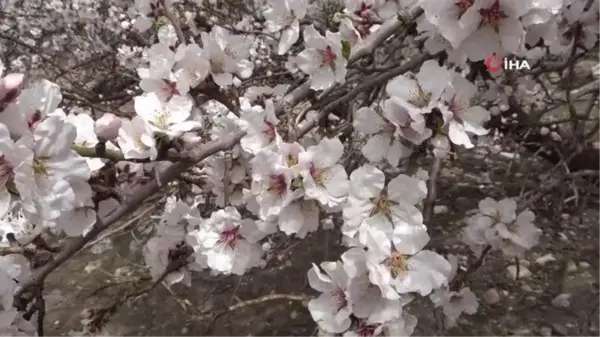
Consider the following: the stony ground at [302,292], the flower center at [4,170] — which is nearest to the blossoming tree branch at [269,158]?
the flower center at [4,170]

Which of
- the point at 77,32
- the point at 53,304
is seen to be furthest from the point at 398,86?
the point at 77,32

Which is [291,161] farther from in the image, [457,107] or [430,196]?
[430,196]

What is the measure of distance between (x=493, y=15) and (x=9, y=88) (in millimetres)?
512

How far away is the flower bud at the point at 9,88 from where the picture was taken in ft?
1.99

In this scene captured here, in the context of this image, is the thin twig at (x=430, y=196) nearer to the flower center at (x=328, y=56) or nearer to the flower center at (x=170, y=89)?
the flower center at (x=328, y=56)

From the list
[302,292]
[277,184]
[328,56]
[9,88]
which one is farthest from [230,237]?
[302,292]

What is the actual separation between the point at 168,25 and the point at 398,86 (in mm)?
545

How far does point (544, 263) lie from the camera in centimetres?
167

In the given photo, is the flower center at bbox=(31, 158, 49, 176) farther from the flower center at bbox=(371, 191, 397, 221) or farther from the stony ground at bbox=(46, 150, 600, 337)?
the stony ground at bbox=(46, 150, 600, 337)

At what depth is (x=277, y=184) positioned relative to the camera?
2.57ft

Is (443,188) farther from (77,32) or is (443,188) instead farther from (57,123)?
(77,32)

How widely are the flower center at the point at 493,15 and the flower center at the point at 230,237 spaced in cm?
44

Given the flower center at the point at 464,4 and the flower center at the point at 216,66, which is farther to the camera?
the flower center at the point at 216,66

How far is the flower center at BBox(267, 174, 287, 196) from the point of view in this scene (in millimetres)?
776
